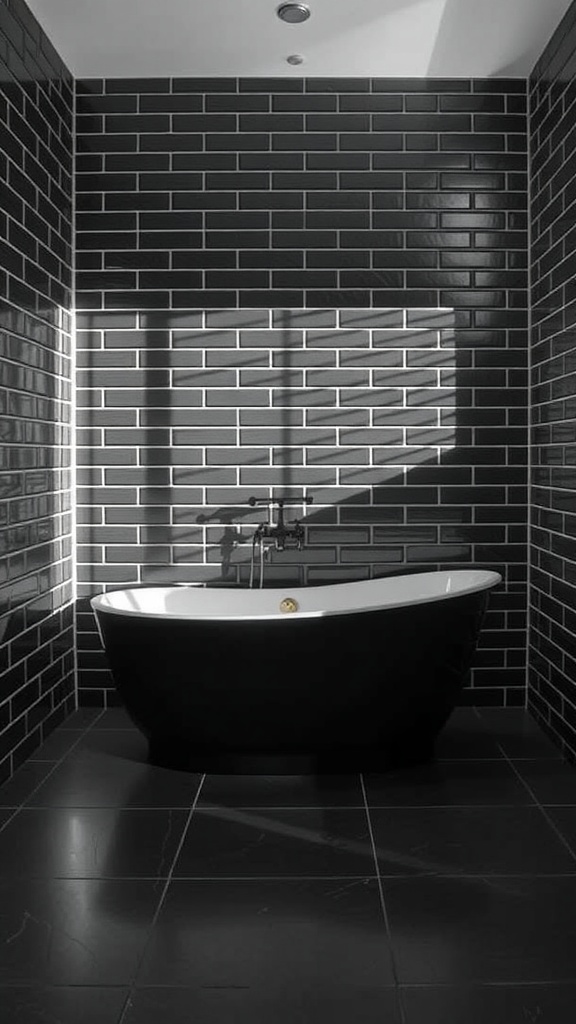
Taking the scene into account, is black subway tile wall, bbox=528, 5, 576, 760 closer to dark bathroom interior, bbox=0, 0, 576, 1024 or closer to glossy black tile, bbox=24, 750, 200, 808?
dark bathroom interior, bbox=0, 0, 576, 1024

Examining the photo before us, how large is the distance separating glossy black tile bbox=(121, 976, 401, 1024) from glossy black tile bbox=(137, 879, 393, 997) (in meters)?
0.02

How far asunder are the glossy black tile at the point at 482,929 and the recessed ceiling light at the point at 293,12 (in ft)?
10.8

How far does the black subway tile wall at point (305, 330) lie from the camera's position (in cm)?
482

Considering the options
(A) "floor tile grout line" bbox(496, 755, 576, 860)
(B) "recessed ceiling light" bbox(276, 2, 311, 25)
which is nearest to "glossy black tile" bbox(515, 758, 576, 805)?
(A) "floor tile grout line" bbox(496, 755, 576, 860)

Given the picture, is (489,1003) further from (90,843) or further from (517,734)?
(517,734)

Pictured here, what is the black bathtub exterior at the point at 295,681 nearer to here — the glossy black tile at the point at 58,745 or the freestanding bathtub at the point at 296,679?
the freestanding bathtub at the point at 296,679

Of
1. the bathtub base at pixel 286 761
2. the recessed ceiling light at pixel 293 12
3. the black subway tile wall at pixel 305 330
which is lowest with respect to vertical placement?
the bathtub base at pixel 286 761

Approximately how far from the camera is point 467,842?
3.17 metres

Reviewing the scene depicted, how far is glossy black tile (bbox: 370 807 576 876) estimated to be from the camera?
298cm

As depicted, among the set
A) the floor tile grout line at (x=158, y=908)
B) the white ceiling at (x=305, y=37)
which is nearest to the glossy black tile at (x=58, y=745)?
the floor tile grout line at (x=158, y=908)

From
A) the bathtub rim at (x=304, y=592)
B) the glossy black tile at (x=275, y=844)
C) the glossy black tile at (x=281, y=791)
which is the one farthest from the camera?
the bathtub rim at (x=304, y=592)

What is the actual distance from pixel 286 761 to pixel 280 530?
1.16 meters

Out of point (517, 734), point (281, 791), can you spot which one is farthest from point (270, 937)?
point (517, 734)

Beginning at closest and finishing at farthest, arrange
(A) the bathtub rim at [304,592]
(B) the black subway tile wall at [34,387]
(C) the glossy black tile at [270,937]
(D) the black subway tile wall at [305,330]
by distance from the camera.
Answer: (C) the glossy black tile at [270,937], (A) the bathtub rim at [304,592], (B) the black subway tile wall at [34,387], (D) the black subway tile wall at [305,330]
